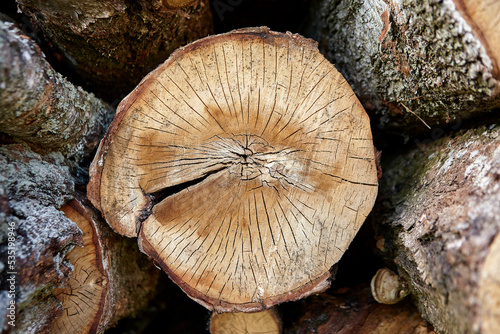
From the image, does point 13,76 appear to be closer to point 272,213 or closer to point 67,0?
point 67,0

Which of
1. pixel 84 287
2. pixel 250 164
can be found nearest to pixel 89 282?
pixel 84 287

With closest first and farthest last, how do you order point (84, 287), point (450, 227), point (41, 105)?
point (450, 227), point (41, 105), point (84, 287)

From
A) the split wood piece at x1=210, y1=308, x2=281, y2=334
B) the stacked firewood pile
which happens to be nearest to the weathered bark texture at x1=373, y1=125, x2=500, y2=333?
the stacked firewood pile

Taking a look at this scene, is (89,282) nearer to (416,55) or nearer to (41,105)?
(41,105)

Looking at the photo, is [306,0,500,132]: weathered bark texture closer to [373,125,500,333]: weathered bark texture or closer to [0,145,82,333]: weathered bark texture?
[373,125,500,333]: weathered bark texture

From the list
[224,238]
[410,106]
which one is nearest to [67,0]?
[224,238]
